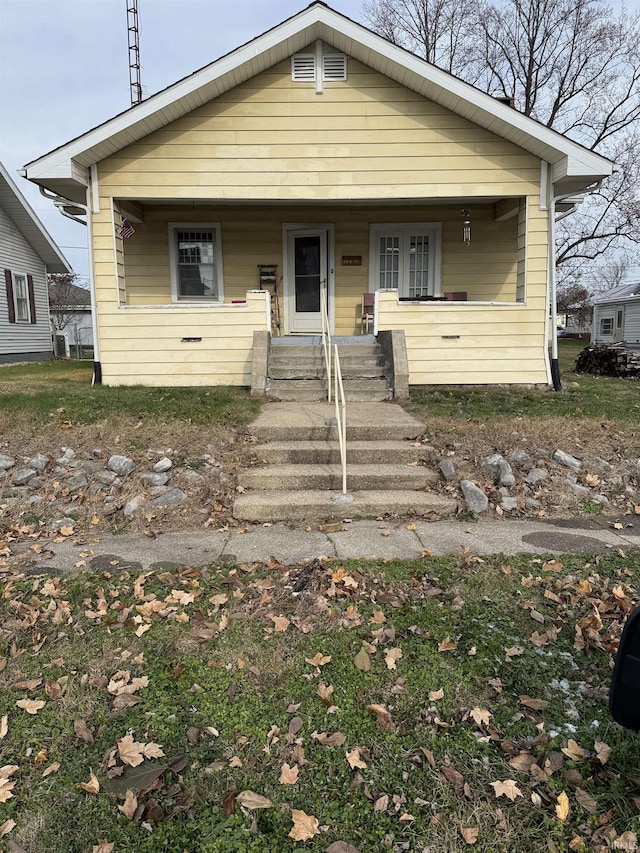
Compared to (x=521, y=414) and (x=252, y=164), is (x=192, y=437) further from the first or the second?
(x=252, y=164)

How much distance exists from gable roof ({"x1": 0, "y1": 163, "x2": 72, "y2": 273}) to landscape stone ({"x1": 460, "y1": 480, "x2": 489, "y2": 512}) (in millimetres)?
19363

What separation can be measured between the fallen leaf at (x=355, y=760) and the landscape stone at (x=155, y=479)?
3632 millimetres

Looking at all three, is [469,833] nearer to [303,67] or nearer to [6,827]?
[6,827]

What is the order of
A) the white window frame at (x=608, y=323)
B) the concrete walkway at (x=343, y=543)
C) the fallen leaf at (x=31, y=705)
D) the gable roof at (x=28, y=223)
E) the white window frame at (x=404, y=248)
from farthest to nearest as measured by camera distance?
the white window frame at (x=608, y=323) → the gable roof at (x=28, y=223) → the white window frame at (x=404, y=248) → the concrete walkway at (x=343, y=543) → the fallen leaf at (x=31, y=705)

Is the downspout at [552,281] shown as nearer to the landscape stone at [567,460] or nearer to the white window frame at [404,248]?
the white window frame at [404,248]

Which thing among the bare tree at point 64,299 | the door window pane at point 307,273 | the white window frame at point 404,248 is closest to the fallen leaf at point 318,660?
the door window pane at point 307,273

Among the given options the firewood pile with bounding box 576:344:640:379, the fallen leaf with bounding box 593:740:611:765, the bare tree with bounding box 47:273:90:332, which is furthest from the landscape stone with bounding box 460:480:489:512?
the bare tree with bounding box 47:273:90:332

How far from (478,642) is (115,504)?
3563 mm

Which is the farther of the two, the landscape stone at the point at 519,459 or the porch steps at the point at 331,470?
the landscape stone at the point at 519,459

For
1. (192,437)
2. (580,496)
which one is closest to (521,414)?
(580,496)

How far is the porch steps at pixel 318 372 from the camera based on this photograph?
8.38m

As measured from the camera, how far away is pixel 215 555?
14.1ft

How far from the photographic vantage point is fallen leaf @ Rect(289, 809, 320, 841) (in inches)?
78.6

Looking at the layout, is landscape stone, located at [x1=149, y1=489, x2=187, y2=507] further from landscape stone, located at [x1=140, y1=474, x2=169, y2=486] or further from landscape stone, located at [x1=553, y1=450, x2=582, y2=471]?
landscape stone, located at [x1=553, y1=450, x2=582, y2=471]
